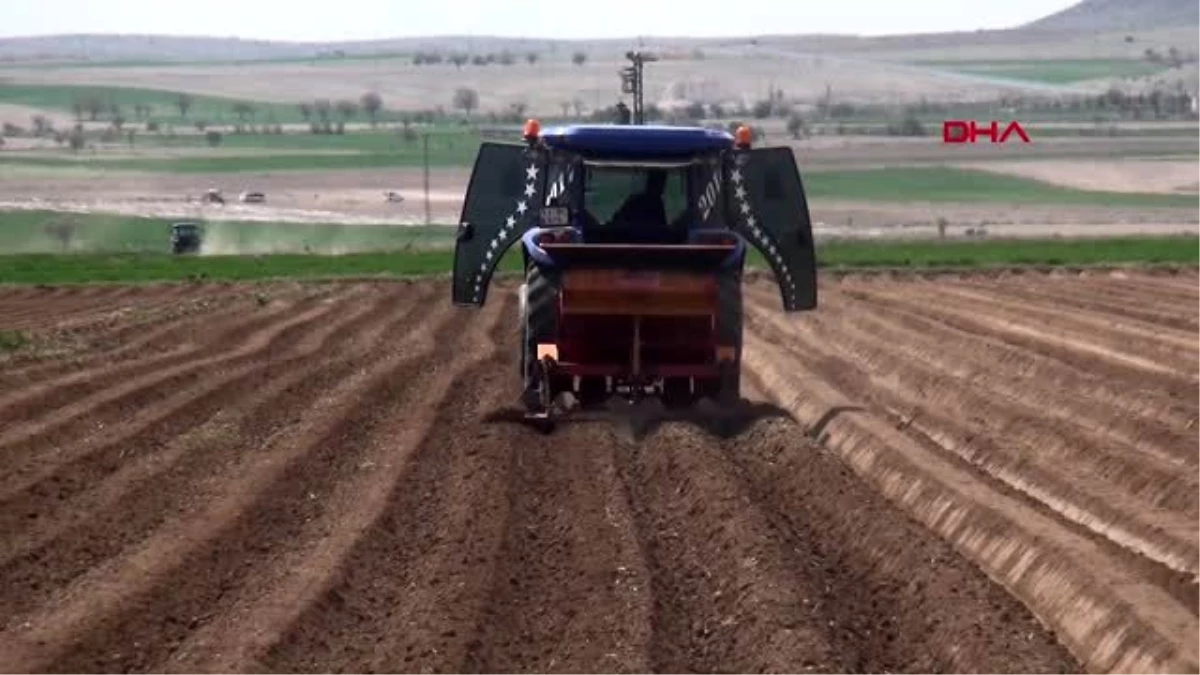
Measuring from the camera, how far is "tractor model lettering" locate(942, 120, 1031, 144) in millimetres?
81562

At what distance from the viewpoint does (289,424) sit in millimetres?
17484

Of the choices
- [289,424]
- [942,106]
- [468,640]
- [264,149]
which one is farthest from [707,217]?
[942,106]

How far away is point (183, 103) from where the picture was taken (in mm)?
119688

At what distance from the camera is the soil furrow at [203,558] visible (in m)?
9.64

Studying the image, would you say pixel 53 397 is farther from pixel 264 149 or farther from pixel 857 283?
pixel 264 149

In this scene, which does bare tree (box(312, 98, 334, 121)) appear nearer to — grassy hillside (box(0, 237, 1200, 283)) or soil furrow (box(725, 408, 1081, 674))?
grassy hillside (box(0, 237, 1200, 283))

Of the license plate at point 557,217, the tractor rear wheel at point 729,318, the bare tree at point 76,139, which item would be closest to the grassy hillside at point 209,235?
the bare tree at point 76,139

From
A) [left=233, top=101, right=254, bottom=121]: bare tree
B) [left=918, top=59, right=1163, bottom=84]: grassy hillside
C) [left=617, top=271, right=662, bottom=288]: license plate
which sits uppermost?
[left=617, top=271, right=662, bottom=288]: license plate

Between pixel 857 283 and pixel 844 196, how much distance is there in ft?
97.1

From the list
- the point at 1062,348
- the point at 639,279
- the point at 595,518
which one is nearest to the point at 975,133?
the point at 1062,348

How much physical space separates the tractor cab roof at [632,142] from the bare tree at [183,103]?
336 ft

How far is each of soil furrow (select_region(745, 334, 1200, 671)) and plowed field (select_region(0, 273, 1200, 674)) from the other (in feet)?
0.08

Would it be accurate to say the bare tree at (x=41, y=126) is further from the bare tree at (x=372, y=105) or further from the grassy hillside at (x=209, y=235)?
the grassy hillside at (x=209, y=235)

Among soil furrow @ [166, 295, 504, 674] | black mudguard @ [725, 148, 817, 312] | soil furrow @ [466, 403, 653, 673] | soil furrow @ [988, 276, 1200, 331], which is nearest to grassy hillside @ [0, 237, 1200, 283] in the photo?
soil furrow @ [988, 276, 1200, 331]
